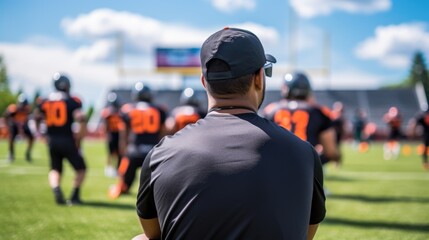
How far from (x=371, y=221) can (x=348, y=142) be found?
27.9 m

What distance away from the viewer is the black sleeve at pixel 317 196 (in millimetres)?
1799

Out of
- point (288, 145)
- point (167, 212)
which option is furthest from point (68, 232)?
point (288, 145)

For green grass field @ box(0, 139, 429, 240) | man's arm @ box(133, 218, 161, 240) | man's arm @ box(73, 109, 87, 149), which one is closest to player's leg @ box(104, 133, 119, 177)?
green grass field @ box(0, 139, 429, 240)

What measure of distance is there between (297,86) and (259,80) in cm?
455

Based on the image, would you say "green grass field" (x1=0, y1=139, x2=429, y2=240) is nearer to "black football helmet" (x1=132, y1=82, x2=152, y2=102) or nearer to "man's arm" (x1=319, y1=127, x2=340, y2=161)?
"man's arm" (x1=319, y1=127, x2=340, y2=161)

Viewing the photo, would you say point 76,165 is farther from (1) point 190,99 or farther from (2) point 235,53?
(2) point 235,53

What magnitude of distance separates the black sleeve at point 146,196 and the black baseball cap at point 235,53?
45 centimetres

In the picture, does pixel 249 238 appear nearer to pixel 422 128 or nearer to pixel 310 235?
pixel 310 235

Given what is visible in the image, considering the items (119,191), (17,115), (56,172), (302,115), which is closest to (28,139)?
(17,115)

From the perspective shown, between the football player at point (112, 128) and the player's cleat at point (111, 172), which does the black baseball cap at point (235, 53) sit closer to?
the football player at point (112, 128)

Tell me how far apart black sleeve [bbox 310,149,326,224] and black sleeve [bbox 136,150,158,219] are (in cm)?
69

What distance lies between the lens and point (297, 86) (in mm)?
6223

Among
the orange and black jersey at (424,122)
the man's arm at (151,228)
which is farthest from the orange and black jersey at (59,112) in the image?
the orange and black jersey at (424,122)

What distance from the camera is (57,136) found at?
6.94 m
